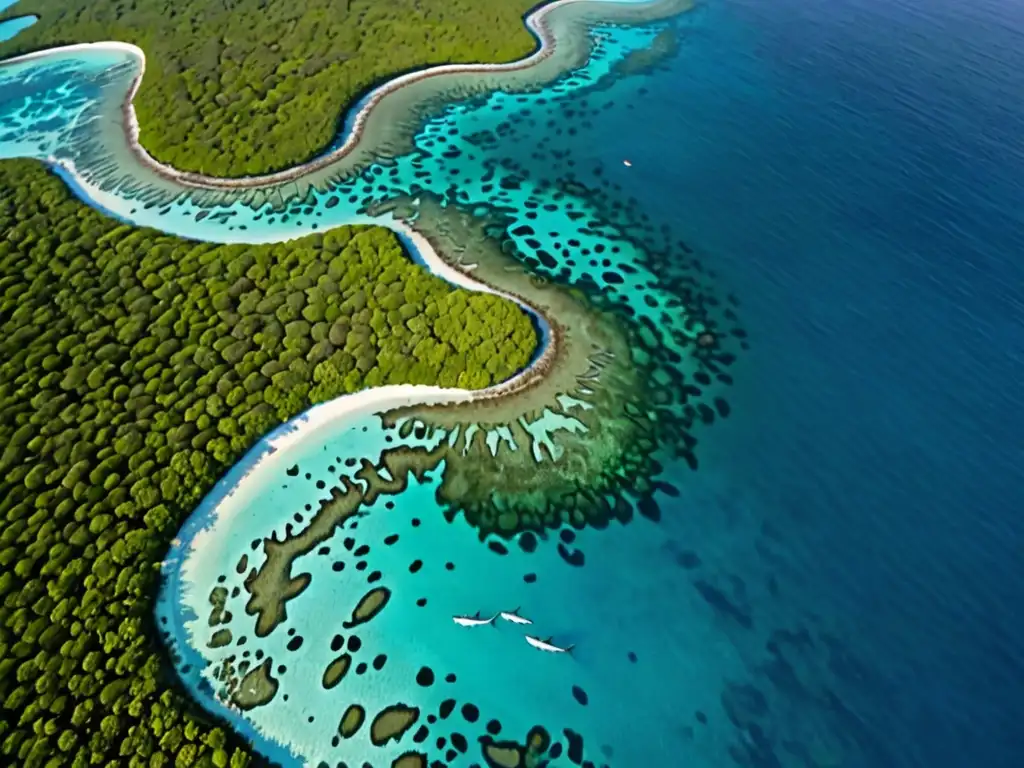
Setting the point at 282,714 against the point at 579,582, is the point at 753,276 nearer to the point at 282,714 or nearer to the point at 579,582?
the point at 579,582

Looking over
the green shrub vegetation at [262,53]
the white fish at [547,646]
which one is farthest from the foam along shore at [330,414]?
the green shrub vegetation at [262,53]

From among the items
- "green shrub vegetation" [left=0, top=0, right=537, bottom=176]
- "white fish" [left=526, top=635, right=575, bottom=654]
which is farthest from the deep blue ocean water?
"green shrub vegetation" [left=0, top=0, right=537, bottom=176]

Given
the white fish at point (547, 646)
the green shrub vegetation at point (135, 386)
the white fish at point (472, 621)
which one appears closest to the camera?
the green shrub vegetation at point (135, 386)

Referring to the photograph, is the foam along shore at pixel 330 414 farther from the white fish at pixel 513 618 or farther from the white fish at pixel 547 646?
the white fish at pixel 547 646

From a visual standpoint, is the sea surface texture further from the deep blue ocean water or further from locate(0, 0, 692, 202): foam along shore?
locate(0, 0, 692, 202): foam along shore

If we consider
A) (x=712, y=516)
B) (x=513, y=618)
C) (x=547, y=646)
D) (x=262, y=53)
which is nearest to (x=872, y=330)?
(x=712, y=516)

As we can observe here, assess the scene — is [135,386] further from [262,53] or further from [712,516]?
[262,53]
